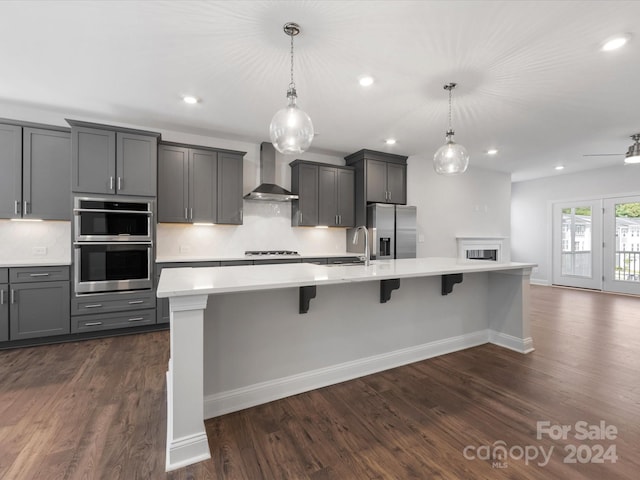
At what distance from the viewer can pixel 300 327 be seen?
2262mm

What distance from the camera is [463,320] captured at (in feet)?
10.4


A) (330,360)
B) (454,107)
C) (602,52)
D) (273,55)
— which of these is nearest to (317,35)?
(273,55)

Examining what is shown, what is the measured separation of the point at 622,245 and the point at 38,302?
387 inches

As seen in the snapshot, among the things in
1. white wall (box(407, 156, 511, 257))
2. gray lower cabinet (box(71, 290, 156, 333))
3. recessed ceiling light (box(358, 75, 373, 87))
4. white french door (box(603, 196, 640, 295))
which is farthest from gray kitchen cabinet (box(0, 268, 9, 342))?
white french door (box(603, 196, 640, 295))

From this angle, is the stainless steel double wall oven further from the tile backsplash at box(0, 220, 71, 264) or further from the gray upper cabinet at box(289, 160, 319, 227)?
the gray upper cabinet at box(289, 160, 319, 227)

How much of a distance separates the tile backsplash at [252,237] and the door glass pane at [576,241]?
5.61m

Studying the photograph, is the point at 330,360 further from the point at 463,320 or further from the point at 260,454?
the point at 463,320

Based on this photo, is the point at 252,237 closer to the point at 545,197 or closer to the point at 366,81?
the point at 366,81

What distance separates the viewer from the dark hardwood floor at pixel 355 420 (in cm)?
153

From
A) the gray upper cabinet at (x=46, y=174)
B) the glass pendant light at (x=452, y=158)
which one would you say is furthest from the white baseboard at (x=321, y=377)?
the gray upper cabinet at (x=46, y=174)

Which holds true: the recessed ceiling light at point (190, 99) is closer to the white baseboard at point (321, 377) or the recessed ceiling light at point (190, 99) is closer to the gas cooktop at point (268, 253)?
the gas cooktop at point (268, 253)

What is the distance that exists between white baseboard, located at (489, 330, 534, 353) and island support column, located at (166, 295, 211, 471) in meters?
2.99

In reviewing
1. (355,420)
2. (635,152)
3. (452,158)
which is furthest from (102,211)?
(635,152)

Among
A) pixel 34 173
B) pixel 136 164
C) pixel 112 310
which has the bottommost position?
pixel 112 310
